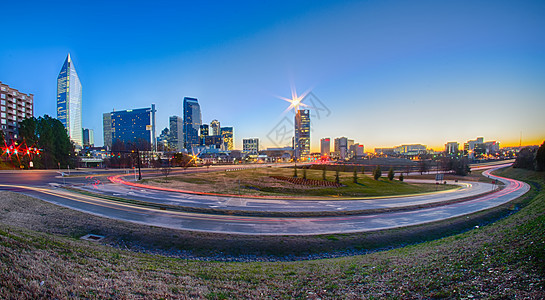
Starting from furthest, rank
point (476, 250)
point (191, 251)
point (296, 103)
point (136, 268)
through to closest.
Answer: point (296, 103) < point (191, 251) < point (476, 250) < point (136, 268)

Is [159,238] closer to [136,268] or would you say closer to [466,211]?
[136,268]

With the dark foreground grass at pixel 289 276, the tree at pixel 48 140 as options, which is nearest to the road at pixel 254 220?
the dark foreground grass at pixel 289 276

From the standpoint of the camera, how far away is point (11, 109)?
74875 millimetres

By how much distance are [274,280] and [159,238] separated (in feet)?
32.2

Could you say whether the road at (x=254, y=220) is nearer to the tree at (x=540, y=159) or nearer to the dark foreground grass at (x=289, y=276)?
the dark foreground grass at (x=289, y=276)

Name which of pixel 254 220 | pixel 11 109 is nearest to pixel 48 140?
pixel 11 109

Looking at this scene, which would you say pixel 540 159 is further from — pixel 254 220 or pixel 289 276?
pixel 289 276

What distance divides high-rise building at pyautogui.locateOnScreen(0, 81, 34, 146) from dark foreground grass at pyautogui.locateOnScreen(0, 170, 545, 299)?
10162 cm

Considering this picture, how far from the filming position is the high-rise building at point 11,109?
2810 inches

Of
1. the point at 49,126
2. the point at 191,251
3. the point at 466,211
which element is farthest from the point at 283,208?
the point at 49,126

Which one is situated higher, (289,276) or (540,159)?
(540,159)

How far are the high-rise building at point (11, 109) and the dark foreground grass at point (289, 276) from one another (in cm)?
10162

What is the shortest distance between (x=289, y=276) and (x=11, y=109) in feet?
394

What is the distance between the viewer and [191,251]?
1231 centimetres
